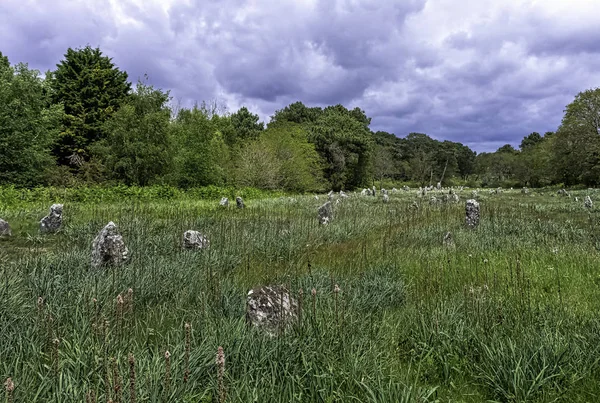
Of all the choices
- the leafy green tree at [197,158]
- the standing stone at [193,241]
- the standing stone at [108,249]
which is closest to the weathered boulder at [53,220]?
the standing stone at [108,249]

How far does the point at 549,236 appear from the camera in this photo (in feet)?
26.5

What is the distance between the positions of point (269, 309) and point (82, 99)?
29.1m

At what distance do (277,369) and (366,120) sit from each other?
60576 mm

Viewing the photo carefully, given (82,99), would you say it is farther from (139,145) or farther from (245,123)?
(245,123)

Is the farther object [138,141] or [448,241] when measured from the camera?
[138,141]

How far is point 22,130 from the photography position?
19.0m

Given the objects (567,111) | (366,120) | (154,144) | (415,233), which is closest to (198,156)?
(154,144)

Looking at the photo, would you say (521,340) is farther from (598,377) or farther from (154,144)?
(154,144)

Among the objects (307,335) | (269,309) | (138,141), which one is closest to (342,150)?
(138,141)

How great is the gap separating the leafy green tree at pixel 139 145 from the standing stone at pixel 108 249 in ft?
56.0

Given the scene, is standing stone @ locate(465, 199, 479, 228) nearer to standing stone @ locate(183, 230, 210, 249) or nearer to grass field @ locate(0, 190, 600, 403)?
grass field @ locate(0, 190, 600, 403)

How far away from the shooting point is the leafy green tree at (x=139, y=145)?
68.7ft

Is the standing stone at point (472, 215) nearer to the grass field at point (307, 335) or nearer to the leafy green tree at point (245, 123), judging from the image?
the grass field at point (307, 335)

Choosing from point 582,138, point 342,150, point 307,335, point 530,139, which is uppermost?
point 530,139
